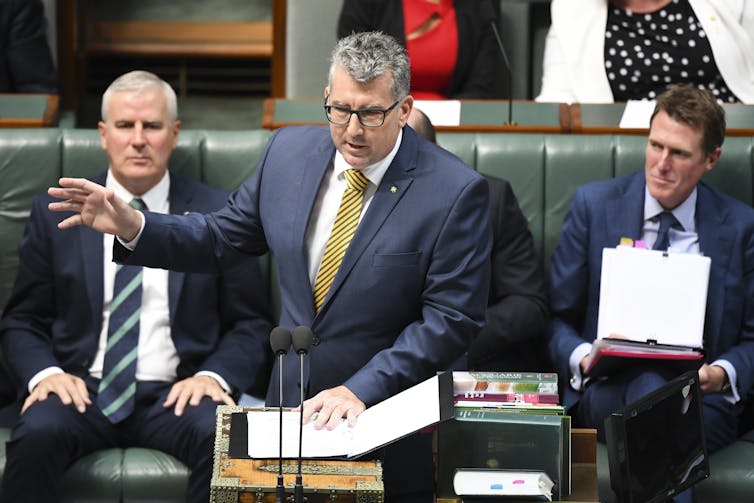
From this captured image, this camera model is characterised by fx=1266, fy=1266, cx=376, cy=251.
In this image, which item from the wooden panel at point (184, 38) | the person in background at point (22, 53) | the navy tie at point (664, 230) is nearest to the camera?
the navy tie at point (664, 230)

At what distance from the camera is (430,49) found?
14.7 feet

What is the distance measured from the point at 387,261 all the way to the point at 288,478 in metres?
0.59

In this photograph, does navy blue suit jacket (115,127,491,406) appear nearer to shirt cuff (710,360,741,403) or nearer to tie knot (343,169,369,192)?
tie knot (343,169,369,192)

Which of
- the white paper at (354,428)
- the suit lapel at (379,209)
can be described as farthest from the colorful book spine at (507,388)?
the suit lapel at (379,209)

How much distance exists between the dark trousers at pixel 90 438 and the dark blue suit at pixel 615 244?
97cm

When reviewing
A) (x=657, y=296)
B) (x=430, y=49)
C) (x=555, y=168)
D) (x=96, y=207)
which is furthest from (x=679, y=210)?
(x=96, y=207)

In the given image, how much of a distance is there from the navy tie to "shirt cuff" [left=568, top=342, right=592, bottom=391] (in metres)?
0.33

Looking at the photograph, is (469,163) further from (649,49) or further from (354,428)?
(354,428)

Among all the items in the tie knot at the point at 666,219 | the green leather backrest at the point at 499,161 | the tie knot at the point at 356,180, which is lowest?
the tie knot at the point at 666,219

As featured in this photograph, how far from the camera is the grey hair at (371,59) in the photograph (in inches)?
97.4

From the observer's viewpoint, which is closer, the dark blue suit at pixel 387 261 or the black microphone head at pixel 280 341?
the black microphone head at pixel 280 341

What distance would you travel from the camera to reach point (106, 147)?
3.43 metres

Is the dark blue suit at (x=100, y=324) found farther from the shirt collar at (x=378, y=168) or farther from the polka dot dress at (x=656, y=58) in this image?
the polka dot dress at (x=656, y=58)

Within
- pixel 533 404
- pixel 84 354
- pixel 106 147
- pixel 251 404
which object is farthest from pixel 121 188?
pixel 533 404
